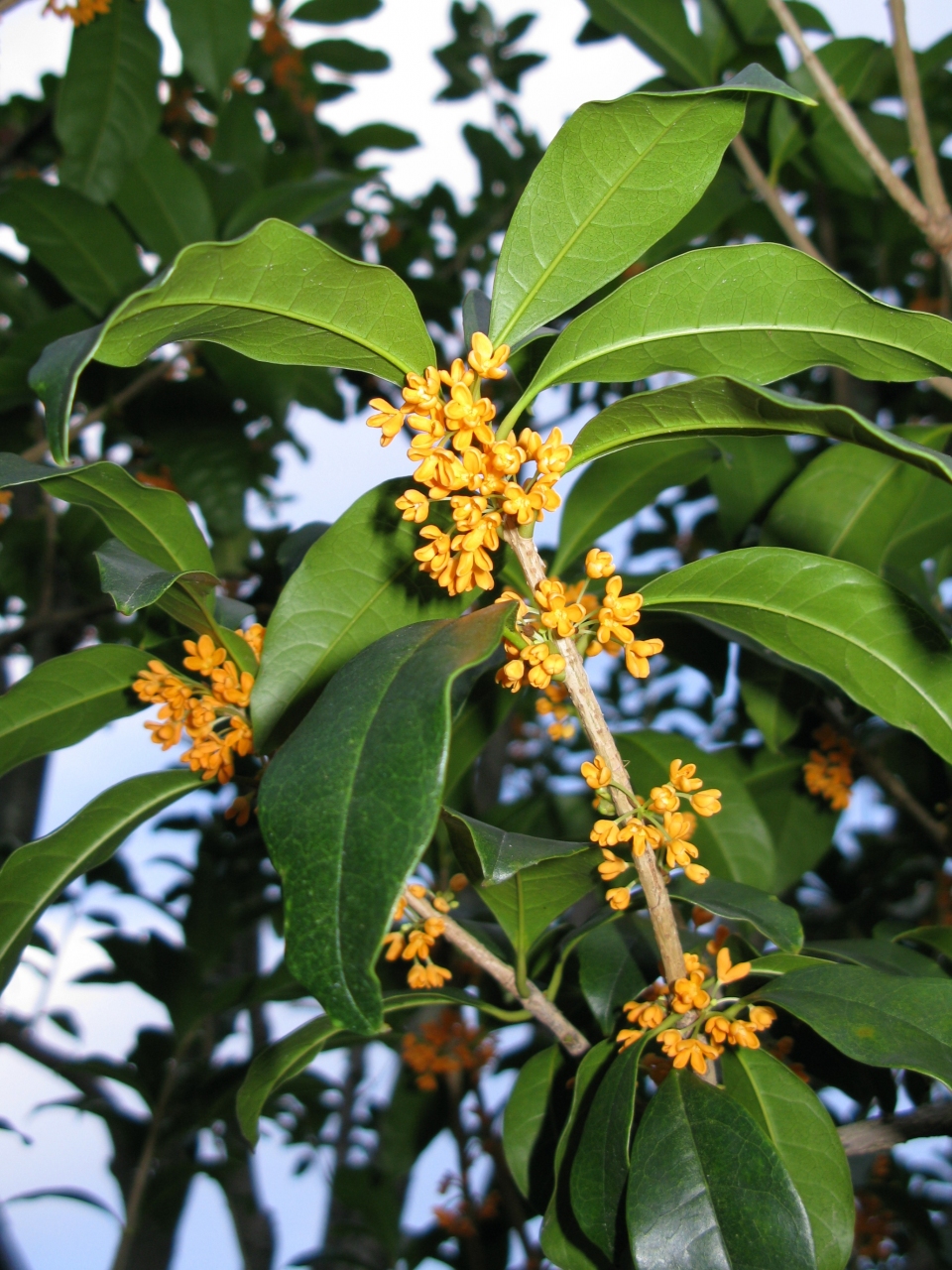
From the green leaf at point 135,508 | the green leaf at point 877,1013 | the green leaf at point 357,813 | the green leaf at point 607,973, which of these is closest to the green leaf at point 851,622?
the green leaf at point 877,1013

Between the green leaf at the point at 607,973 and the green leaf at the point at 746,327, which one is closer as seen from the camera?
the green leaf at the point at 746,327

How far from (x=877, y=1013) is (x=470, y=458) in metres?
0.73

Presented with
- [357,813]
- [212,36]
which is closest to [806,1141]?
[357,813]

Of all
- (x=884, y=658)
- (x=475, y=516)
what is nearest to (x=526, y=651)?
Result: (x=475, y=516)

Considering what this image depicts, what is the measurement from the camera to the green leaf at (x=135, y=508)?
3.33ft

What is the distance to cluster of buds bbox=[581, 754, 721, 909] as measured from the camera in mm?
990

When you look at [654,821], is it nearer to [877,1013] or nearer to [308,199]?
[877,1013]

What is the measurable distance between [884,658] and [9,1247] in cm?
240

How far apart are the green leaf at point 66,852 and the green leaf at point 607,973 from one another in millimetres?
585

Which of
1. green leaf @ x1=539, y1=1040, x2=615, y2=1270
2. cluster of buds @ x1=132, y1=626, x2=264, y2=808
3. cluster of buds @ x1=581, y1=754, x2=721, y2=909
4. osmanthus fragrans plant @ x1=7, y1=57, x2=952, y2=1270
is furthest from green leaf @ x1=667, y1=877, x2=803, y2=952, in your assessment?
cluster of buds @ x1=132, y1=626, x2=264, y2=808

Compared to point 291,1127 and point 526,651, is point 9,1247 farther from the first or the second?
point 526,651

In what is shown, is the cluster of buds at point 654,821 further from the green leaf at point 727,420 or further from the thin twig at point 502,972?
the green leaf at point 727,420

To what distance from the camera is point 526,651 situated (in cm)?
94

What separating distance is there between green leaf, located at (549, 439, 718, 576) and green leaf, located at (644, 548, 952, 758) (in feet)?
1.54
